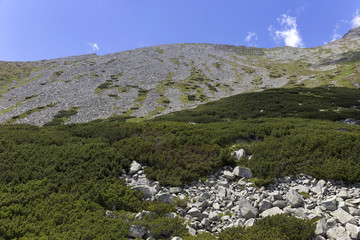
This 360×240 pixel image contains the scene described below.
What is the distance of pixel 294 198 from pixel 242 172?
2.61m

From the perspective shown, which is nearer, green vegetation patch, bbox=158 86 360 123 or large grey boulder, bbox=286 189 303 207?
large grey boulder, bbox=286 189 303 207

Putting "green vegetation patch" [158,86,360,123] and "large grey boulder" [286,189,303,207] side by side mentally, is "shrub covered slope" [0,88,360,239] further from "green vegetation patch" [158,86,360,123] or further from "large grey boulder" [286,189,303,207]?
"green vegetation patch" [158,86,360,123]

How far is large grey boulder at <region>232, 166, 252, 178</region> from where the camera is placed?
996 cm

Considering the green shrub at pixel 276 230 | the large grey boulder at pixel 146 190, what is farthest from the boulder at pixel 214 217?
the large grey boulder at pixel 146 190

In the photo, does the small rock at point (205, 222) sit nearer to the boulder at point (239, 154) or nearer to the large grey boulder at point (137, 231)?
the large grey boulder at point (137, 231)

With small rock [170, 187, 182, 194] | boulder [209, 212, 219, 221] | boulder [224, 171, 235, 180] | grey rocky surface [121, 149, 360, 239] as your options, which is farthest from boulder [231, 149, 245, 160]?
boulder [209, 212, 219, 221]

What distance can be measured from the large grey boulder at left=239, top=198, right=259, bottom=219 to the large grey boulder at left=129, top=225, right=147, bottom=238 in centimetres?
374

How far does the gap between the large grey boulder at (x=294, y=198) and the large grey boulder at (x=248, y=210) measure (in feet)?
5.03

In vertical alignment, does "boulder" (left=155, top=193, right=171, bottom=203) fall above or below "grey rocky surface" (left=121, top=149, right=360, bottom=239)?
above

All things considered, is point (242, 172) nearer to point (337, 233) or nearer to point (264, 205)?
point (264, 205)

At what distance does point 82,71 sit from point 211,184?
271ft

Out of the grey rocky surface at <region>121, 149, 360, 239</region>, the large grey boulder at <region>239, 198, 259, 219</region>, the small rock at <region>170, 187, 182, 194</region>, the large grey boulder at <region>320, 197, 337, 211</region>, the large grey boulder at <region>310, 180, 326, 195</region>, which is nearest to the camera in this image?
the grey rocky surface at <region>121, 149, 360, 239</region>

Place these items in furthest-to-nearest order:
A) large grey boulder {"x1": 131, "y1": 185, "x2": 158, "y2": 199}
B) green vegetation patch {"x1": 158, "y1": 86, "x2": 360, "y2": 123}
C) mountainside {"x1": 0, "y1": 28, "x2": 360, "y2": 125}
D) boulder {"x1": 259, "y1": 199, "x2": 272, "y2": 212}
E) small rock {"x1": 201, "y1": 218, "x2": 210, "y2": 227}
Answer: mountainside {"x1": 0, "y1": 28, "x2": 360, "y2": 125} → green vegetation patch {"x1": 158, "y1": 86, "x2": 360, "y2": 123} → large grey boulder {"x1": 131, "y1": 185, "x2": 158, "y2": 199} → boulder {"x1": 259, "y1": 199, "x2": 272, "y2": 212} → small rock {"x1": 201, "y1": 218, "x2": 210, "y2": 227}

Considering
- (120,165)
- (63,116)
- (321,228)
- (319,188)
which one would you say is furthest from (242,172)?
(63,116)
